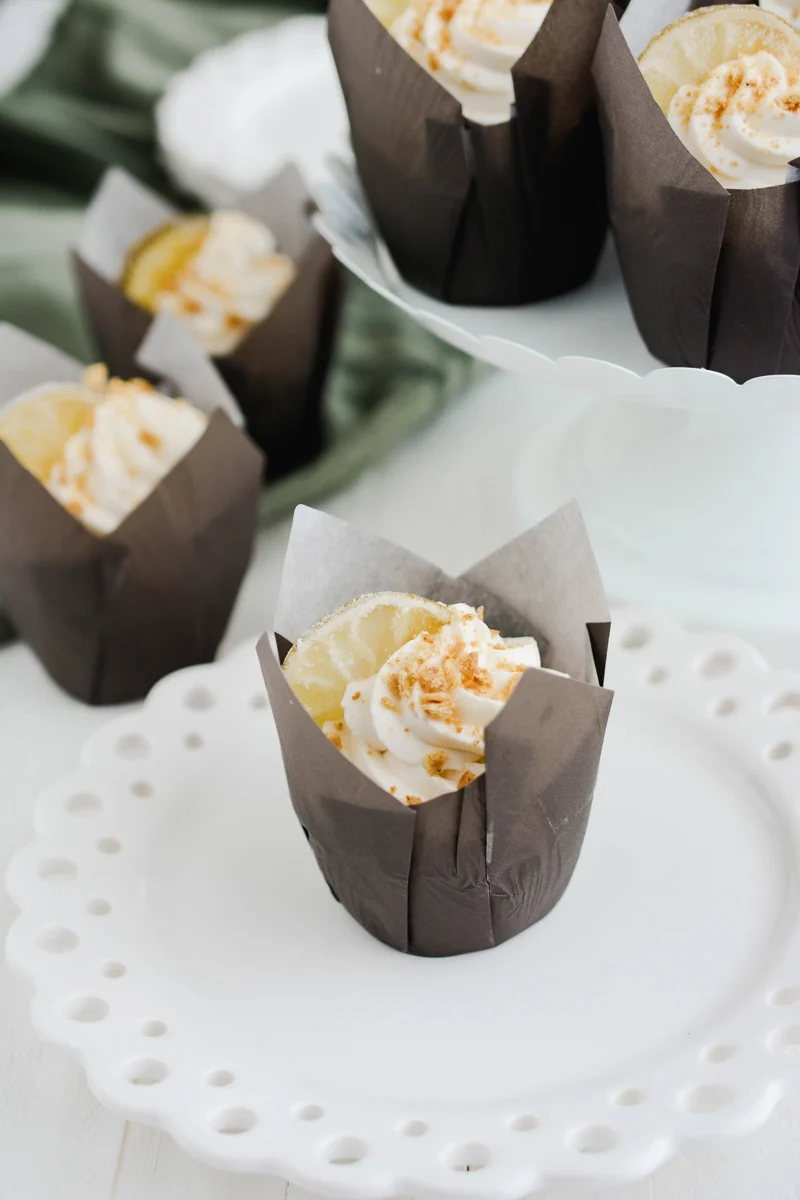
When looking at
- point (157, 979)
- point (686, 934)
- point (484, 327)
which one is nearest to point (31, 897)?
point (157, 979)

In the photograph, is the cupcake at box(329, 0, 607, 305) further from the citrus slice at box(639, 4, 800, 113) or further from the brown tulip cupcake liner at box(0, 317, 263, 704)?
the brown tulip cupcake liner at box(0, 317, 263, 704)

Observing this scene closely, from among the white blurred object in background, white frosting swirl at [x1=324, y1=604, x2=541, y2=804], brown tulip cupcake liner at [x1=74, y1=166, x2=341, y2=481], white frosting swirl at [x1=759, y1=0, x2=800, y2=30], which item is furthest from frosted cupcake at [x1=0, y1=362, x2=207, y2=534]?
the white blurred object in background

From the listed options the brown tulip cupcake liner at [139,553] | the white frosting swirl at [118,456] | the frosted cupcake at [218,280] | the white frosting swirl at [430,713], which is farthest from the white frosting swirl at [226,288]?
the white frosting swirl at [430,713]

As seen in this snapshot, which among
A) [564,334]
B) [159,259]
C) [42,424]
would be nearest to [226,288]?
[159,259]

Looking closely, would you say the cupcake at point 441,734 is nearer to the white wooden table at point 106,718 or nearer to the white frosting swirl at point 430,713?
the white frosting swirl at point 430,713

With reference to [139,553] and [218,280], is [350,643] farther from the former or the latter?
[218,280]
